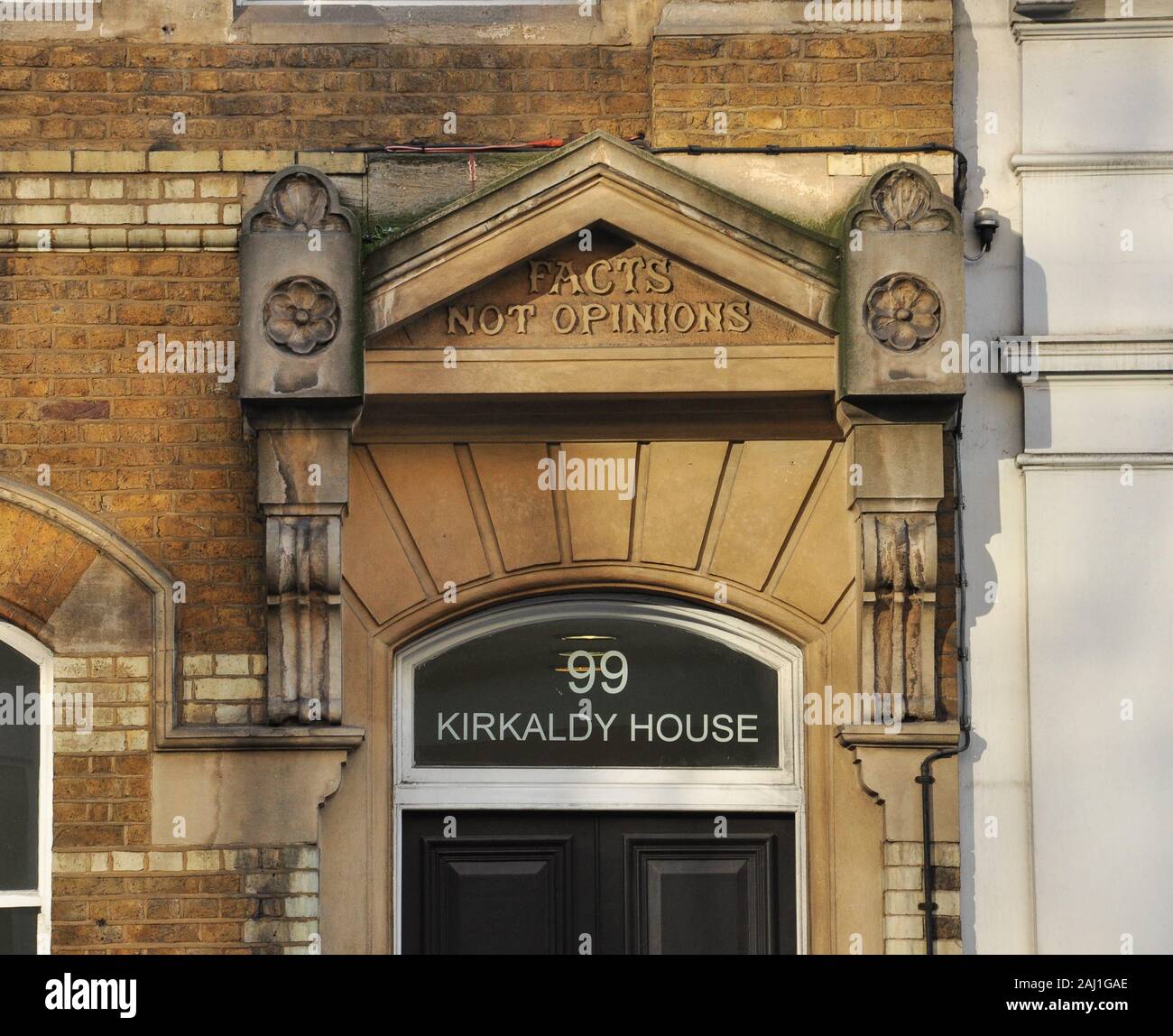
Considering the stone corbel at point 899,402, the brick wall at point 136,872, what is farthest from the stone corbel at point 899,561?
the brick wall at point 136,872

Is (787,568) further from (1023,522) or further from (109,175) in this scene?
(109,175)

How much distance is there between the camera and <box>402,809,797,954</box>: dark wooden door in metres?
8.03

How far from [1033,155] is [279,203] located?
2972 mm

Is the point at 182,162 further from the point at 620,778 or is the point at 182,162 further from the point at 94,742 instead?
the point at 620,778

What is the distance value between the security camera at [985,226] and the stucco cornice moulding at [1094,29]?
0.75 meters

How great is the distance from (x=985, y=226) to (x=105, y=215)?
3.46m

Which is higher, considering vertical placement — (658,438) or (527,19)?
(527,19)

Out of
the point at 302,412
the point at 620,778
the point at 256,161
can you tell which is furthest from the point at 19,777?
the point at 256,161

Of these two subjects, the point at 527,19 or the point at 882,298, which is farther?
the point at 527,19

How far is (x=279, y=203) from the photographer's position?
7.71 metres

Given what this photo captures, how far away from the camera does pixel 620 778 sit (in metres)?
8.10

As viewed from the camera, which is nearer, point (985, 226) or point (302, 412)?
point (302, 412)

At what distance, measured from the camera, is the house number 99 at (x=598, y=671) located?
26.8 ft
